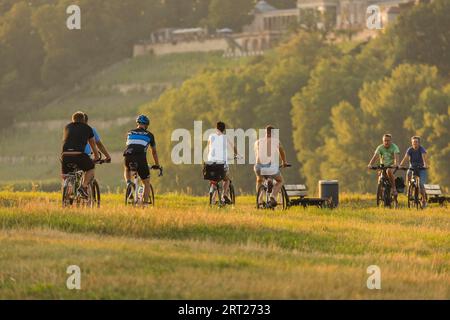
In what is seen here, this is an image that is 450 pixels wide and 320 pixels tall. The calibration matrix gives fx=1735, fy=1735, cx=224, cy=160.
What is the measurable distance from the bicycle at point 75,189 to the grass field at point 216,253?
38 cm

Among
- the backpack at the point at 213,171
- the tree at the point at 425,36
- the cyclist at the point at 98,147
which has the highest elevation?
the tree at the point at 425,36

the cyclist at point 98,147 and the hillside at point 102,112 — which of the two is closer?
the cyclist at point 98,147

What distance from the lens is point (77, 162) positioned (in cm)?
3188

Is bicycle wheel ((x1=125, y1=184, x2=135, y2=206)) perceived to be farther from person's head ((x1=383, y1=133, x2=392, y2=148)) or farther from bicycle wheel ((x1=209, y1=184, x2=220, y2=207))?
person's head ((x1=383, y1=133, x2=392, y2=148))

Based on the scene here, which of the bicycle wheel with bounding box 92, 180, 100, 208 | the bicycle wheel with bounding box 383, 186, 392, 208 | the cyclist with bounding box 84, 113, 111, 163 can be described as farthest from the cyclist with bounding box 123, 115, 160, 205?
the bicycle wheel with bounding box 383, 186, 392, 208

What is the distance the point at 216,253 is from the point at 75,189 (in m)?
6.14

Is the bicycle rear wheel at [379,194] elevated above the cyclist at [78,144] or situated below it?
below

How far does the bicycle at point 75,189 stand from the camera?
32188 mm

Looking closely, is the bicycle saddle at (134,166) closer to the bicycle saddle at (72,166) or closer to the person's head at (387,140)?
the bicycle saddle at (72,166)

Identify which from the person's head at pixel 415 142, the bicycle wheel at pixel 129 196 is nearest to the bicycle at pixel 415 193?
the person's head at pixel 415 142

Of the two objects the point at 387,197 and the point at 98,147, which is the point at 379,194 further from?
the point at 98,147

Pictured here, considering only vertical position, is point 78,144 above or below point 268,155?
above

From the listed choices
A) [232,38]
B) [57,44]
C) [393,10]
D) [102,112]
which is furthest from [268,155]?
[232,38]
